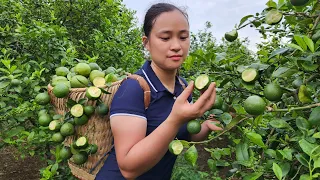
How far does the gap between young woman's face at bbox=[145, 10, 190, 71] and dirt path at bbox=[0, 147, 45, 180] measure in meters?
4.09

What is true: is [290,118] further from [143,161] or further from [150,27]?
[150,27]

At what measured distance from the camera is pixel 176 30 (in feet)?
4.96

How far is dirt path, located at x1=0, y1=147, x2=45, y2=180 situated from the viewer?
520cm

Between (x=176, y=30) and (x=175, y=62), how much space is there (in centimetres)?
14

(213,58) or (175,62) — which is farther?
(175,62)

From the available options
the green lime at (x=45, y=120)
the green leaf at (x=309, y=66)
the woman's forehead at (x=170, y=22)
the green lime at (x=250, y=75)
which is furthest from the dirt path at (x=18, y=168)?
the green leaf at (x=309, y=66)

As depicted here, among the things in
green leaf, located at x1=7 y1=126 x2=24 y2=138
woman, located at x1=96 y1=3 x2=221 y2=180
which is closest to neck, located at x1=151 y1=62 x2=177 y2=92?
woman, located at x1=96 y1=3 x2=221 y2=180

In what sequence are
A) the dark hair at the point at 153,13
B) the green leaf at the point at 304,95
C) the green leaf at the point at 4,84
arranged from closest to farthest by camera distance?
the green leaf at the point at 304,95 → the dark hair at the point at 153,13 → the green leaf at the point at 4,84

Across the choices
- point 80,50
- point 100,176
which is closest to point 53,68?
point 80,50

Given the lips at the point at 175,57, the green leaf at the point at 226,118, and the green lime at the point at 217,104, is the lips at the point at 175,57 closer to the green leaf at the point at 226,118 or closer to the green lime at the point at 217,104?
the green lime at the point at 217,104

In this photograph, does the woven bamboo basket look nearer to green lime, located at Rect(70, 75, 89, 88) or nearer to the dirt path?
green lime, located at Rect(70, 75, 89, 88)

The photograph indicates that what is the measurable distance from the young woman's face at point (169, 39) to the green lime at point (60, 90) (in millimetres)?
547

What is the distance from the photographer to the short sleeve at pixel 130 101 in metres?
1.48

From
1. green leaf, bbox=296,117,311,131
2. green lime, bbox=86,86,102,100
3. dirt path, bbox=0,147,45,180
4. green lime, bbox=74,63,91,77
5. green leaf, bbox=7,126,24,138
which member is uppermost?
green lime, bbox=74,63,91,77
